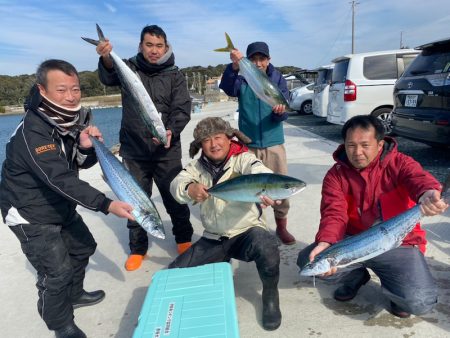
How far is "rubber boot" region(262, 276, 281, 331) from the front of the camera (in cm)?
252

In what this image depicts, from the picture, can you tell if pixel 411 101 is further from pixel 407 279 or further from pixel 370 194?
pixel 407 279

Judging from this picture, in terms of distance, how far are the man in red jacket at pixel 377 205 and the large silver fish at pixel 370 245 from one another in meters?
0.20

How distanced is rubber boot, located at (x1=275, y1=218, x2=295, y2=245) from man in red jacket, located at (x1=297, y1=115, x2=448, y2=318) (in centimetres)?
97

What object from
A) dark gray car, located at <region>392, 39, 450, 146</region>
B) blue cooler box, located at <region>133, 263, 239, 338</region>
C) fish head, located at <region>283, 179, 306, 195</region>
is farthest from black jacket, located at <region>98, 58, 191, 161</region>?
dark gray car, located at <region>392, 39, 450, 146</region>

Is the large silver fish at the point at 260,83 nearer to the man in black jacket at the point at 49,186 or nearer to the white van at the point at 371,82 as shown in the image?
the man in black jacket at the point at 49,186

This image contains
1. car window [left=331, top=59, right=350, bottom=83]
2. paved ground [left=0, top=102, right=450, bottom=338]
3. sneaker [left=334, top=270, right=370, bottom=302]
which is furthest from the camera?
car window [left=331, top=59, right=350, bottom=83]

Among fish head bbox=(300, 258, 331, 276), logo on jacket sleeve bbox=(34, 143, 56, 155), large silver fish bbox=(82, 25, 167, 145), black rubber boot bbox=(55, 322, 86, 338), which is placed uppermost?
large silver fish bbox=(82, 25, 167, 145)

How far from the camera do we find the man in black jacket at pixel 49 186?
2.45 m

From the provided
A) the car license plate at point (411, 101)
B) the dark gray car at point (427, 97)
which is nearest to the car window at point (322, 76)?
the dark gray car at point (427, 97)

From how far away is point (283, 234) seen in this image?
3924 mm

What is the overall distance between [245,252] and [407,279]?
1219 millimetres

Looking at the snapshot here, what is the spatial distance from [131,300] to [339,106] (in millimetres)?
7908

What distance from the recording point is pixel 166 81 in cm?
371

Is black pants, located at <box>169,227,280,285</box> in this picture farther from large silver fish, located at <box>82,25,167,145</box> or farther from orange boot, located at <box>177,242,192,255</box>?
large silver fish, located at <box>82,25,167,145</box>
